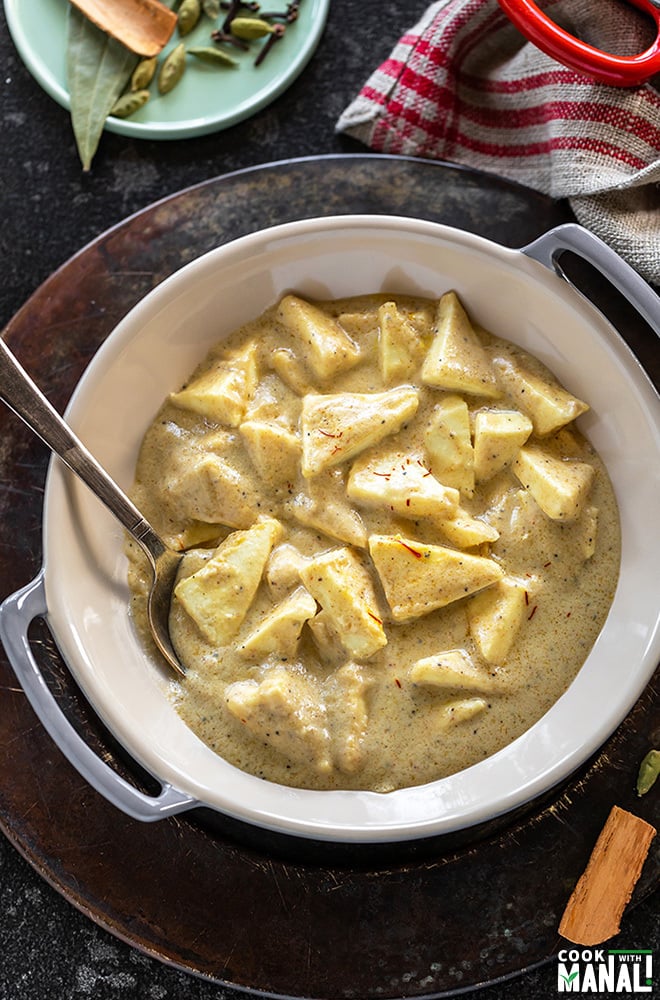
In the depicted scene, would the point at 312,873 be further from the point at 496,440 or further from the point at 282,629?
the point at 496,440

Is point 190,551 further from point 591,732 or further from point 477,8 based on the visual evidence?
point 477,8

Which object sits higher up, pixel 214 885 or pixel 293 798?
pixel 293 798

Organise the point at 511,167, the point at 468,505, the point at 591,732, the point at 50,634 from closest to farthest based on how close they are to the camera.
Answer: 1. the point at 591,732
2. the point at 468,505
3. the point at 50,634
4. the point at 511,167

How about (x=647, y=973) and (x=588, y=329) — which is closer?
(x=588, y=329)

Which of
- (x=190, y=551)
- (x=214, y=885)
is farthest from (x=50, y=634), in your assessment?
Answer: (x=214, y=885)

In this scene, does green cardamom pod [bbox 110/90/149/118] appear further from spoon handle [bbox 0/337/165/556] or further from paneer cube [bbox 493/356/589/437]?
paneer cube [bbox 493/356/589/437]

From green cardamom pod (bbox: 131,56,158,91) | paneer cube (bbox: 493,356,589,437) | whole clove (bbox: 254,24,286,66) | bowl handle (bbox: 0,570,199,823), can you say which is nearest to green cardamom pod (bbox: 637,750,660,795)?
paneer cube (bbox: 493,356,589,437)
